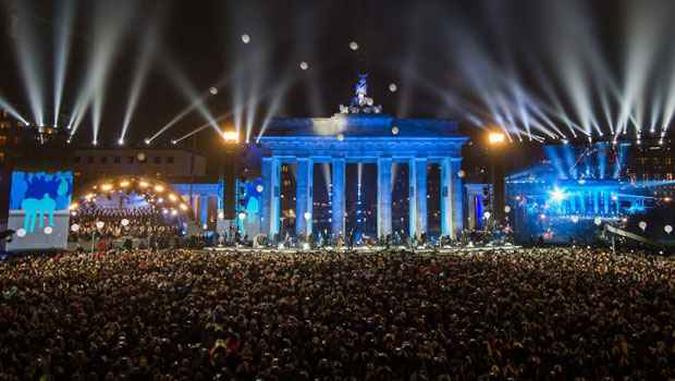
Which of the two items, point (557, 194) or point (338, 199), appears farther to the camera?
point (338, 199)

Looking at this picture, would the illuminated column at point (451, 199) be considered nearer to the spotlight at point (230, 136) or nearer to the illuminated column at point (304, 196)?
the illuminated column at point (304, 196)

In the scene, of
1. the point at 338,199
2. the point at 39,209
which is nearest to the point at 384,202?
the point at 338,199

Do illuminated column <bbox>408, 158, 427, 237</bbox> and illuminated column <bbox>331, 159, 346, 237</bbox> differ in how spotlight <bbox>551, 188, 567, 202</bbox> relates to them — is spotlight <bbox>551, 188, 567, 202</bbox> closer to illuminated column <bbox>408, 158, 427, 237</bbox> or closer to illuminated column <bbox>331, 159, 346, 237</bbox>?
illuminated column <bbox>408, 158, 427, 237</bbox>

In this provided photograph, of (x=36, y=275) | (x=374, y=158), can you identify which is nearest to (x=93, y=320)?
(x=36, y=275)

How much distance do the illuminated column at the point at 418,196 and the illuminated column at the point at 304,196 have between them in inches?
463

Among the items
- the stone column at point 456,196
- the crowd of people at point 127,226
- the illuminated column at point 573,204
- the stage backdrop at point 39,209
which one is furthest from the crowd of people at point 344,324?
the illuminated column at point 573,204

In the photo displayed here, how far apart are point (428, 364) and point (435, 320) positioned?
384 cm

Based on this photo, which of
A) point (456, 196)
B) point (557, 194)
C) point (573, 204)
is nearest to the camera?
point (557, 194)

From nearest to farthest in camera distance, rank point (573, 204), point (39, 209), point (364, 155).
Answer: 1. point (39, 209)
2. point (573, 204)
3. point (364, 155)

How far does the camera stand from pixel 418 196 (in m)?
52.4

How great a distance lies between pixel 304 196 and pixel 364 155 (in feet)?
27.7

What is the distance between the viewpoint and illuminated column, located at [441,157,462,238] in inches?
2044

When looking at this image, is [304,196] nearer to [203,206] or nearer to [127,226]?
[203,206]

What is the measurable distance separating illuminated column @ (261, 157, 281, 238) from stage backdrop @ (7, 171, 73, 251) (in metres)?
21.2
